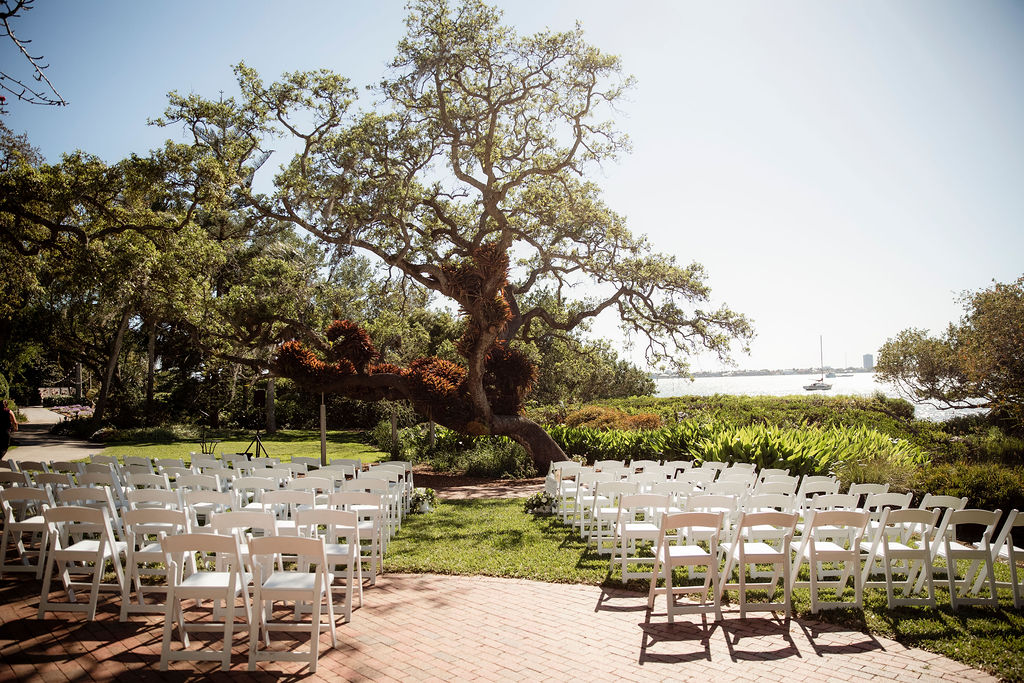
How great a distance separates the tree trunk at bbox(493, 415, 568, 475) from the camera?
15859mm

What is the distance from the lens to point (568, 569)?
672 centimetres

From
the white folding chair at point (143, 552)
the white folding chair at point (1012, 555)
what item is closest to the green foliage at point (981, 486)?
the white folding chair at point (1012, 555)

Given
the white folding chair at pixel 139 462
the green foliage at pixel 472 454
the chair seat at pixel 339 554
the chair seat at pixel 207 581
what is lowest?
the green foliage at pixel 472 454

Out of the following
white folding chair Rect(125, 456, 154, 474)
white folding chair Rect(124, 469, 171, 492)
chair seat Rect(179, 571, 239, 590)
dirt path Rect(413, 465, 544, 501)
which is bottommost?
dirt path Rect(413, 465, 544, 501)

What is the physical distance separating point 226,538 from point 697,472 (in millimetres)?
6752

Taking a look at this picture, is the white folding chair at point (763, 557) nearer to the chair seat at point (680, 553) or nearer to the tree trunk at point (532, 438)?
the chair seat at point (680, 553)

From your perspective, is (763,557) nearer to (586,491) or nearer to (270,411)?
(586,491)

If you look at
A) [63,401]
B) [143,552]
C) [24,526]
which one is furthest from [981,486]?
[63,401]

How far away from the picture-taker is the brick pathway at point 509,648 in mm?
4156

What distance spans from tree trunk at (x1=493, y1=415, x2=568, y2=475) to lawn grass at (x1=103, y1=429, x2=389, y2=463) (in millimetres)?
4124

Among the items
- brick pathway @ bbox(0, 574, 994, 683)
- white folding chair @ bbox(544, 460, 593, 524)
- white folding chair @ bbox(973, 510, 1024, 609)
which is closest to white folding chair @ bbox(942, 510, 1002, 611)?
white folding chair @ bbox(973, 510, 1024, 609)

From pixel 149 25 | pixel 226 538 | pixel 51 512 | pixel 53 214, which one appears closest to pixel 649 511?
pixel 226 538

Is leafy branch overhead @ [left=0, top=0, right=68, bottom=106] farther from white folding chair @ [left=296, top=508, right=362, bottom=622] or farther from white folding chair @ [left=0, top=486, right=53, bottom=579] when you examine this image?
white folding chair @ [left=296, top=508, right=362, bottom=622]

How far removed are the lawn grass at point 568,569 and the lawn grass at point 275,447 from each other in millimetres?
8997
